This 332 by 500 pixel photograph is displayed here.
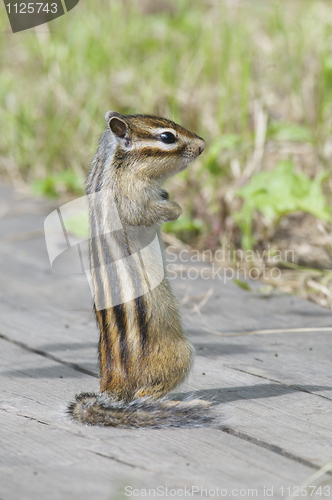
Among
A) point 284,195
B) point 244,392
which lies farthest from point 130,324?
point 284,195

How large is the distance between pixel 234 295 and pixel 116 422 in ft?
5.36

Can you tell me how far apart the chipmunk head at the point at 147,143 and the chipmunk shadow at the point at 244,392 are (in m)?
0.82

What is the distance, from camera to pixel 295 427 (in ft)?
6.61

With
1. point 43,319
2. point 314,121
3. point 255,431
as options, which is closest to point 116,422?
point 255,431

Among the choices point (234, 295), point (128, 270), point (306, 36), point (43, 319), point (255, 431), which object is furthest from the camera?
point (306, 36)

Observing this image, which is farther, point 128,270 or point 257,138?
point 257,138

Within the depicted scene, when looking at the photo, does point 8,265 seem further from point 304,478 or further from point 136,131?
point 304,478

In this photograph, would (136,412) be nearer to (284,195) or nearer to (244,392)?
(244,392)

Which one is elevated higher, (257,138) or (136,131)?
(136,131)

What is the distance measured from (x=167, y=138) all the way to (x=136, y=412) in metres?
1.02

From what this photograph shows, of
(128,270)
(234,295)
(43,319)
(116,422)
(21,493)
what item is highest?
(128,270)

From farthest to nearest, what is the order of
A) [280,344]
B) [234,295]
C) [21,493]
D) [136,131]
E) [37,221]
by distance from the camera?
[37,221] < [234,295] < [280,344] < [136,131] < [21,493]

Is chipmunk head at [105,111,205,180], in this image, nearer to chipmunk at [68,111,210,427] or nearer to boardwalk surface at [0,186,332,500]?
chipmunk at [68,111,210,427]

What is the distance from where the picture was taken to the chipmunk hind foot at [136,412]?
2029 mm
